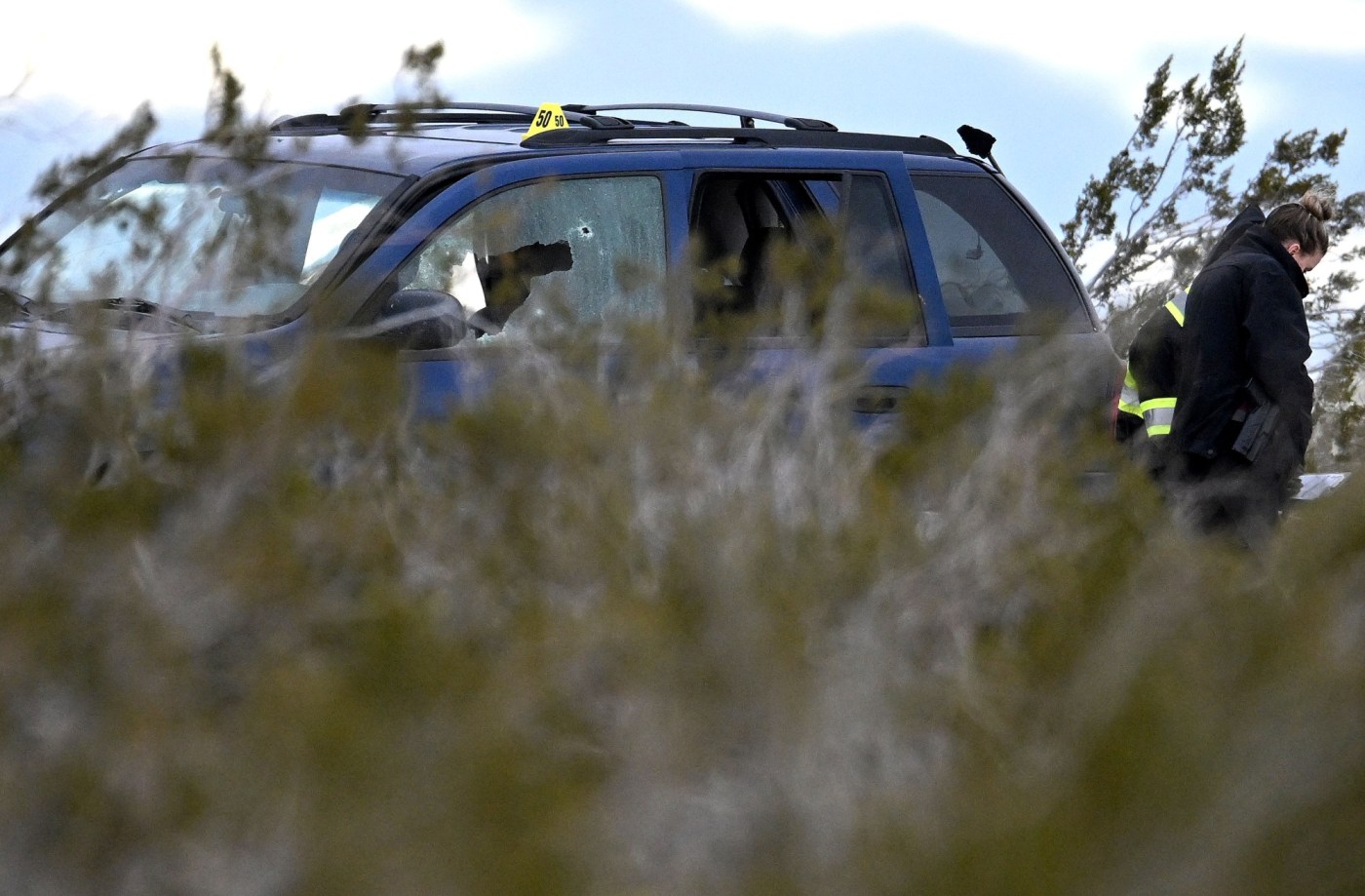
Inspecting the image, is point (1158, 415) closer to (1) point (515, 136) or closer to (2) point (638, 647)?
(1) point (515, 136)

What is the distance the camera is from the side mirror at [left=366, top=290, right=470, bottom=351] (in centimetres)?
379

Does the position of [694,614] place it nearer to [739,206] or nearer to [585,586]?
[585,586]

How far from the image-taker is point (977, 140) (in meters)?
6.03

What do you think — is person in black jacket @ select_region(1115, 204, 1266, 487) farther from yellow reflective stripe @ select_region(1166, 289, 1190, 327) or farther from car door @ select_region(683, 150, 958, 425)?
car door @ select_region(683, 150, 958, 425)

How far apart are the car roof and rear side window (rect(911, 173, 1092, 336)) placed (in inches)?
7.0

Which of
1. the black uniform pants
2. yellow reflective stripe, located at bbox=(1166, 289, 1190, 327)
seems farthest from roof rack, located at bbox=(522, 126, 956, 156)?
the black uniform pants

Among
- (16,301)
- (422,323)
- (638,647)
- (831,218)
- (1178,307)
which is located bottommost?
(638,647)

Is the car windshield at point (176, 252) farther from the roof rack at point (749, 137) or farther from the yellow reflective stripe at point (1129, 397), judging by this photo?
the yellow reflective stripe at point (1129, 397)

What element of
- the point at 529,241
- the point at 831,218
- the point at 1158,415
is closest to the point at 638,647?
the point at 831,218

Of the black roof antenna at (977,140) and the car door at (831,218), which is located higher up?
the black roof antenna at (977,140)

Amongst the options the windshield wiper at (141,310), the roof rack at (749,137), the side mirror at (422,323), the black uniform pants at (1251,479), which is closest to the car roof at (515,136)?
the roof rack at (749,137)

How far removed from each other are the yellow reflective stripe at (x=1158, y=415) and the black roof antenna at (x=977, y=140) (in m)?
1.07

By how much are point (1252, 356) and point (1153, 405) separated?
46cm

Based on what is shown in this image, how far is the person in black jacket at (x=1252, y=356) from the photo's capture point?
5.34 meters
